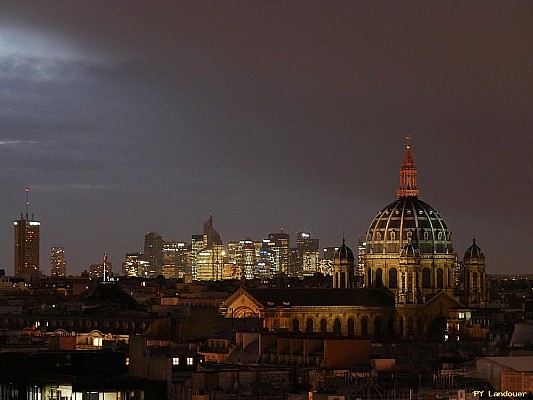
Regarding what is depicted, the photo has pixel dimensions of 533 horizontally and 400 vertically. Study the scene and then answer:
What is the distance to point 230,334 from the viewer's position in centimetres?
16088

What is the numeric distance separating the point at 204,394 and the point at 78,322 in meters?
103

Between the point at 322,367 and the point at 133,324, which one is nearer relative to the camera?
the point at 322,367

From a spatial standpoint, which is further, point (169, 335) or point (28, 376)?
point (169, 335)

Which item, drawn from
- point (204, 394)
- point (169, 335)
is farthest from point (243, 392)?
point (169, 335)

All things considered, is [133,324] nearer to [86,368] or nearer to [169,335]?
[169,335]

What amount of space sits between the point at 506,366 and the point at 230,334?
7420 centimetres

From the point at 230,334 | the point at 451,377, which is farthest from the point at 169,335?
the point at 451,377

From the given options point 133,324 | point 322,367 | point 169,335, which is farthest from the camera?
point 133,324

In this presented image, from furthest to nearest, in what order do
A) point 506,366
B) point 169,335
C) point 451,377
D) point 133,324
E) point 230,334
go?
1. point 133,324
2. point 169,335
3. point 230,334
4. point 451,377
5. point 506,366

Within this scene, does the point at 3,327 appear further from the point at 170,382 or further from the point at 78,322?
the point at 170,382

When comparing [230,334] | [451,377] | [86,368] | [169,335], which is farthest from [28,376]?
[169,335]

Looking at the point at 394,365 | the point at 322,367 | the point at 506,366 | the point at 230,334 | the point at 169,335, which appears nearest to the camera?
the point at 506,366

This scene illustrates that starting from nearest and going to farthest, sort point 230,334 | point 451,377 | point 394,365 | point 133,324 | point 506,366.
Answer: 1. point 506,366
2. point 451,377
3. point 394,365
4. point 230,334
5. point 133,324

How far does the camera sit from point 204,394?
8769 cm
